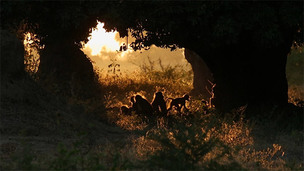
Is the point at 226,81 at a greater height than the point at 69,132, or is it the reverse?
the point at 226,81

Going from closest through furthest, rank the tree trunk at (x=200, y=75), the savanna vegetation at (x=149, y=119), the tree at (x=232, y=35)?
1. the savanna vegetation at (x=149, y=119)
2. the tree at (x=232, y=35)
3. the tree trunk at (x=200, y=75)

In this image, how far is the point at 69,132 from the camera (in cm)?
1089

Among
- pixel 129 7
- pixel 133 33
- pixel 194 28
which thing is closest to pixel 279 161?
pixel 194 28

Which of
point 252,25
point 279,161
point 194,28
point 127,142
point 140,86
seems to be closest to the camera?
point 279,161

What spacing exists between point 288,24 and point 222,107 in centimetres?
358

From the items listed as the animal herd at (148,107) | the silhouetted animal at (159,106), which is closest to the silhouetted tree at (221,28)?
the animal herd at (148,107)

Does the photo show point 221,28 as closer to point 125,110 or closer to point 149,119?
point 149,119

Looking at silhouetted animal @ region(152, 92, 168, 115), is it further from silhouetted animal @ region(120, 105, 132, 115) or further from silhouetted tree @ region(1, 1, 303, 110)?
silhouetted tree @ region(1, 1, 303, 110)

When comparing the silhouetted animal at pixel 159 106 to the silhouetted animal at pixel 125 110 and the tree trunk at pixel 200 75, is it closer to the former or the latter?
the silhouetted animal at pixel 125 110

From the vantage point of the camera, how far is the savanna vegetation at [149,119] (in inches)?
322

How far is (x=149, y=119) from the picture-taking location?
15.1m

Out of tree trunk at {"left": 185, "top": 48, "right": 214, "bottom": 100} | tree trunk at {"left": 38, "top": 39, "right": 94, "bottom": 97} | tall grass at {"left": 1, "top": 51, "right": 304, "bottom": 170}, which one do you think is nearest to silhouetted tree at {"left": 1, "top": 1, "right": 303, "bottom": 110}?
tall grass at {"left": 1, "top": 51, "right": 304, "bottom": 170}

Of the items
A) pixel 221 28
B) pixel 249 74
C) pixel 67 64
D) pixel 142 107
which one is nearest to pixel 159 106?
pixel 142 107

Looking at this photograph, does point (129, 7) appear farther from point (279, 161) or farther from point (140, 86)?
point (140, 86)
